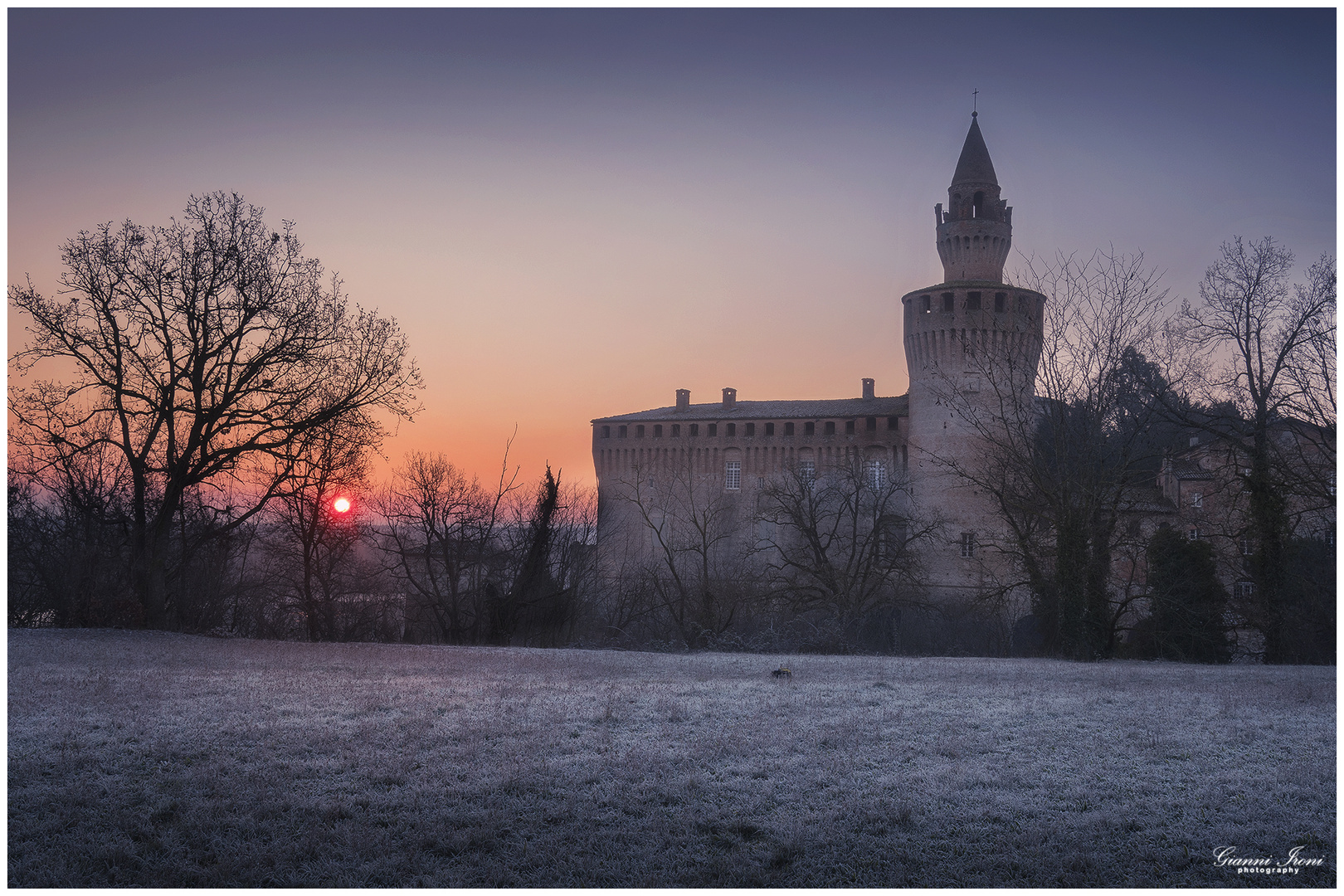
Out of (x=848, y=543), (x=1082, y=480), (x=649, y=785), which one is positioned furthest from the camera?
(x=848, y=543)

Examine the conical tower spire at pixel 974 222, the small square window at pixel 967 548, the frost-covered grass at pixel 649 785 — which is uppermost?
the conical tower spire at pixel 974 222

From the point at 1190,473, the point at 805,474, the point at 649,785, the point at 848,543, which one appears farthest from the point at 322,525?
the point at 1190,473

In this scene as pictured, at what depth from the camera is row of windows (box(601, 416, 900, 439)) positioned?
146ft

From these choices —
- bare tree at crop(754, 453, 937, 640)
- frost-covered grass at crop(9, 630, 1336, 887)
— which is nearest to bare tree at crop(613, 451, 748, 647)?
bare tree at crop(754, 453, 937, 640)

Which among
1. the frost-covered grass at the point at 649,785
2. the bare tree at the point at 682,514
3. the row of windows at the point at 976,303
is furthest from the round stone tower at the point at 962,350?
the frost-covered grass at the point at 649,785

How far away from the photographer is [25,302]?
1603 cm

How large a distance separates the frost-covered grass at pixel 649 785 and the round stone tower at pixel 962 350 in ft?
100

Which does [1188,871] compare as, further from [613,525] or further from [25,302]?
[613,525]

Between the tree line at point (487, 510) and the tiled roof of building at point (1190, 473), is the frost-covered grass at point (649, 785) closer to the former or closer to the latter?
the tree line at point (487, 510)

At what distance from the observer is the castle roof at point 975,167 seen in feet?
141

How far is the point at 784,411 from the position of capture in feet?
154

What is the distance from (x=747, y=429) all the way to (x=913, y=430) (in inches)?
346

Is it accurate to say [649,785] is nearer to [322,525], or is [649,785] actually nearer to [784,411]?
[322,525]

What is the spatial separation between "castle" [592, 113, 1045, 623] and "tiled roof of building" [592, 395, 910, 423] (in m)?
0.09
